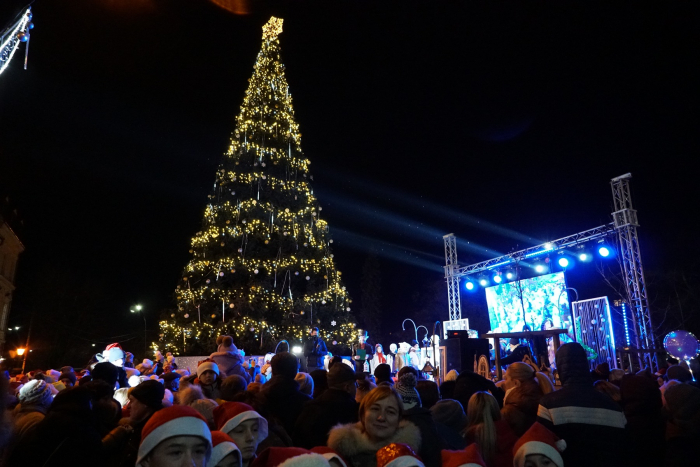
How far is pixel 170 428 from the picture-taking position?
2.30 metres

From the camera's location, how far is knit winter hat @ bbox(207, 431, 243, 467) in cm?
249

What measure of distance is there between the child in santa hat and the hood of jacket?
243cm

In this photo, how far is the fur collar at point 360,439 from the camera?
288 cm

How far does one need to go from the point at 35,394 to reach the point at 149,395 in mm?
1394

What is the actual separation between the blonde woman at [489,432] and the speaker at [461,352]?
7.08 meters

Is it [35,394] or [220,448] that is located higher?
[35,394]

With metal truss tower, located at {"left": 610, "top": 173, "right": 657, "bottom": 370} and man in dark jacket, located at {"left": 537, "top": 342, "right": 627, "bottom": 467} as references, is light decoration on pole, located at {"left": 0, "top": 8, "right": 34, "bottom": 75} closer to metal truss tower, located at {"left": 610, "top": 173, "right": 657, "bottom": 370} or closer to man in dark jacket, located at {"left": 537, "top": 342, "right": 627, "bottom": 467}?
man in dark jacket, located at {"left": 537, "top": 342, "right": 627, "bottom": 467}

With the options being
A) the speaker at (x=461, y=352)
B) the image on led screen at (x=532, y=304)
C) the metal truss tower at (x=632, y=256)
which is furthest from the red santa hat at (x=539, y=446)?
the image on led screen at (x=532, y=304)

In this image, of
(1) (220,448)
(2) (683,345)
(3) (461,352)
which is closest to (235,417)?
(1) (220,448)

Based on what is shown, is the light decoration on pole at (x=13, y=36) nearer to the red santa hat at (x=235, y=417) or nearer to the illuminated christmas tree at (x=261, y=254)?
the red santa hat at (x=235, y=417)

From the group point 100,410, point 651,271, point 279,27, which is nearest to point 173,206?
point 279,27

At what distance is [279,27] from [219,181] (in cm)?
740

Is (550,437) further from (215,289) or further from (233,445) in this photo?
(215,289)

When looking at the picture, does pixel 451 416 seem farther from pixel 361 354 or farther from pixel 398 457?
pixel 361 354
